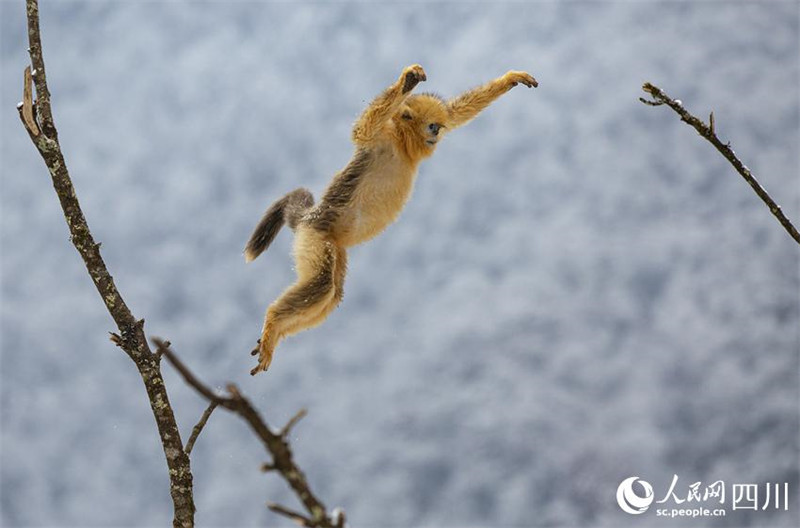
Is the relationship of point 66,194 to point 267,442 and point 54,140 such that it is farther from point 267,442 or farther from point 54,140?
point 267,442

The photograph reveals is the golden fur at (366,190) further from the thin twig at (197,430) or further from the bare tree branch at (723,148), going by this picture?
the bare tree branch at (723,148)

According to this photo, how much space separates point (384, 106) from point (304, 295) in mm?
1765

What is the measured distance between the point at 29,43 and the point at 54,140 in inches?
24.9

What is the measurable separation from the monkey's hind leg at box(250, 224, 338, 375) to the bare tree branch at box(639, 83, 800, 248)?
4.06m

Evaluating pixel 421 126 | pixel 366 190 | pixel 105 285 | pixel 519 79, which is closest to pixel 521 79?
pixel 519 79

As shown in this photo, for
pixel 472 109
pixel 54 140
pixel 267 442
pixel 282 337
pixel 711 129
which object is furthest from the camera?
pixel 472 109

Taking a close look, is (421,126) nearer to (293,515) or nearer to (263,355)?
(263,355)

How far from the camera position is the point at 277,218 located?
9016 millimetres

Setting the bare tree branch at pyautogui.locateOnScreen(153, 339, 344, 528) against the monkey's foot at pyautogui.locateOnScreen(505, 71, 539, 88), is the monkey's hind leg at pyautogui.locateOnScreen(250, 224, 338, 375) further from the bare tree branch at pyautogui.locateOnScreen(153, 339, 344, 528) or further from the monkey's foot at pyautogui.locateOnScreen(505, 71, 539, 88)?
the bare tree branch at pyautogui.locateOnScreen(153, 339, 344, 528)

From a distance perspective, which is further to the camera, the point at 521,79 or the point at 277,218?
the point at 277,218

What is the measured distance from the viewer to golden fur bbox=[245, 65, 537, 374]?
26.4 ft

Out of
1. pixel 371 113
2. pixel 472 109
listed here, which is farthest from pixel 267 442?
pixel 472 109

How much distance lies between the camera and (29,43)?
5.72 m

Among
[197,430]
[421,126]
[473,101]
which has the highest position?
[473,101]
